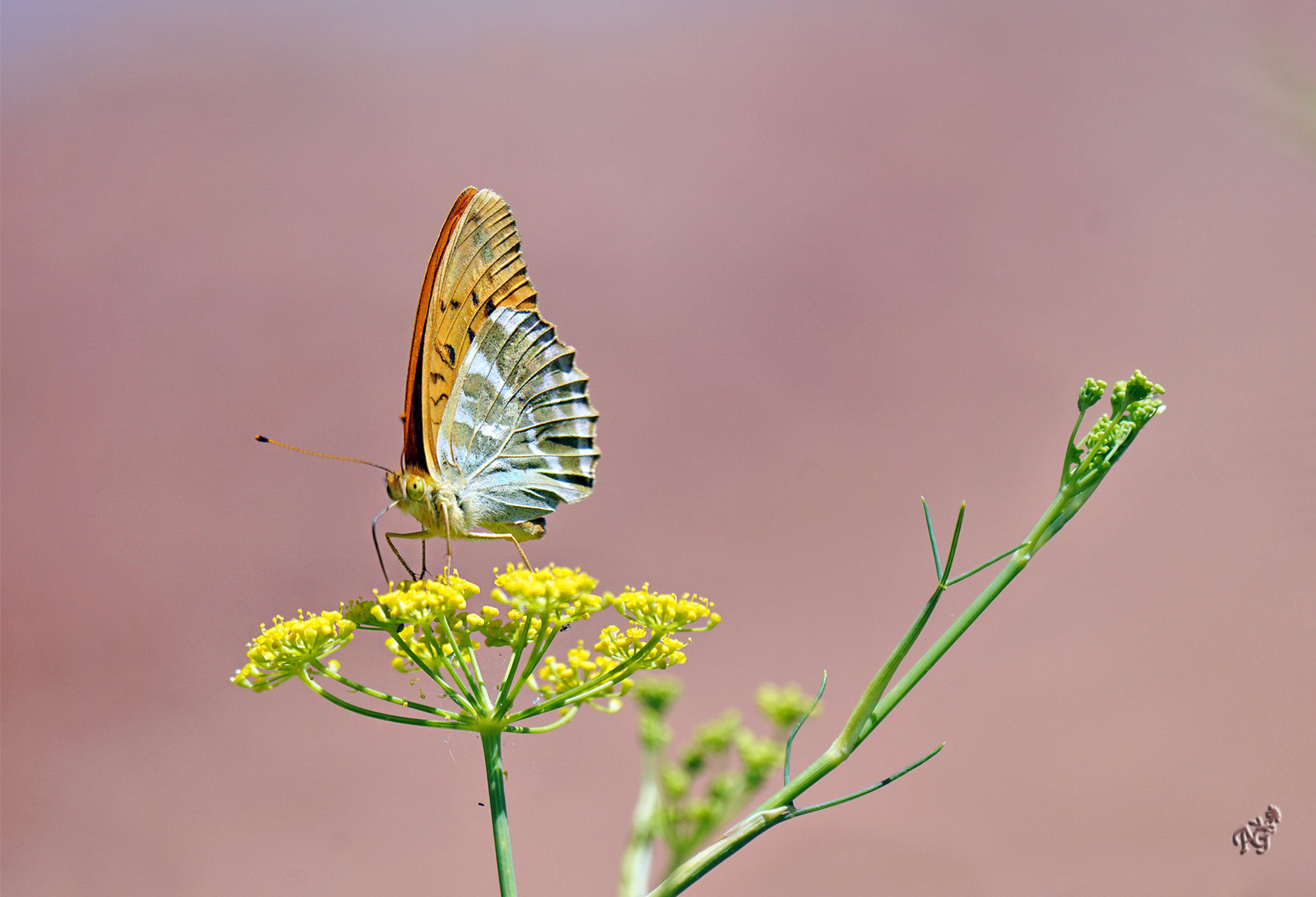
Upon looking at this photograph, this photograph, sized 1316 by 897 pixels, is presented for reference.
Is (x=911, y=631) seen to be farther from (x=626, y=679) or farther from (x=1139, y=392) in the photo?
(x=626, y=679)

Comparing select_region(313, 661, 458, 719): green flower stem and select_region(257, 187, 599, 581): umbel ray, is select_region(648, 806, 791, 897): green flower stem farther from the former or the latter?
select_region(257, 187, 599, 581): umbel ray

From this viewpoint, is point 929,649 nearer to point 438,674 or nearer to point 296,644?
point 438,674

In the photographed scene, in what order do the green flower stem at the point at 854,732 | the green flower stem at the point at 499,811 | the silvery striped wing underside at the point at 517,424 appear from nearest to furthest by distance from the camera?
the green flower stem at the point at 854,732 → the green flower stem at the point at 499,811 → the silvery striped wing underside at the point at 517,424

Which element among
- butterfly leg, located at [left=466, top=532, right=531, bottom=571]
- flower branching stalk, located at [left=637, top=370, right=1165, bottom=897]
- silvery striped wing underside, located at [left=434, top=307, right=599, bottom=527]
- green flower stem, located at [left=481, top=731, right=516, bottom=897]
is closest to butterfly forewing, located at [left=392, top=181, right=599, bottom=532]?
silvery striped wing underside, located at [left=434, top=307, right=599, bottom=527]

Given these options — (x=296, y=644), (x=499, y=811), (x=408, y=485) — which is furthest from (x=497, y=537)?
(x=499, y=811)

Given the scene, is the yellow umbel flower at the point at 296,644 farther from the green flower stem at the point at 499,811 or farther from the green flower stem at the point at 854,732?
the green flower stem at the point at 854,732

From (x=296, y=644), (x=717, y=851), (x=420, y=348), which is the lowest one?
(x=717, y=851)

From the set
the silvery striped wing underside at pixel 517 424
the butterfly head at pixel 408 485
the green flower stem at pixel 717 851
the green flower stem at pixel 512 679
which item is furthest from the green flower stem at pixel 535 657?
the silvery striped wing underside at pixel 517 424
